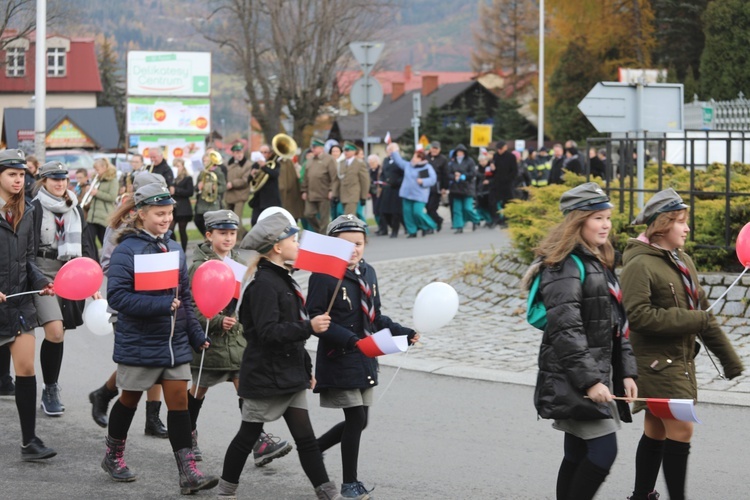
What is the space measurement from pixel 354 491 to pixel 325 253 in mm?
1214

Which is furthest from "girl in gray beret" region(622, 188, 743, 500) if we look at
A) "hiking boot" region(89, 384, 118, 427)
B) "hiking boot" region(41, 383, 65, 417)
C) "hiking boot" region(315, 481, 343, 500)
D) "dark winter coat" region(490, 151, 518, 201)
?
"dark winter coat" region(490, 151, 518, 201)

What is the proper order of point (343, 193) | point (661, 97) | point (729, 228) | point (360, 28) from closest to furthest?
point (729, 228)
point (661, 97)
point (343, 193)
point (360, 28)

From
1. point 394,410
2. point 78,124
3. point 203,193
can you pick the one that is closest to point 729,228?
point 394,410

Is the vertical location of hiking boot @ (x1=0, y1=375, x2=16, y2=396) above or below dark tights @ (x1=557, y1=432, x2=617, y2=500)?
below

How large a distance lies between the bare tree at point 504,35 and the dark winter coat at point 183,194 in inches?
3108

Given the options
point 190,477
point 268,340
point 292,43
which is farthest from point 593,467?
point 292,43

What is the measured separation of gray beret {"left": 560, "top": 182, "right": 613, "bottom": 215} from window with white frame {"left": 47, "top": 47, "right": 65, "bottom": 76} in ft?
294

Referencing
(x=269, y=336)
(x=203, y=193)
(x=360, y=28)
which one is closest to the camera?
(x=269, y=336)

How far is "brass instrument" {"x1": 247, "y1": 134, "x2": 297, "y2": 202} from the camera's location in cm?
2028

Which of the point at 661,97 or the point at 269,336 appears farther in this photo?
the point at 661,97

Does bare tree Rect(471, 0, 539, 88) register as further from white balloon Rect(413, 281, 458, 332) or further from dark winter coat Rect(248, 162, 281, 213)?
white balloon Rect(413, 281, 458, 332)

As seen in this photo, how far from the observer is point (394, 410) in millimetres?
8570

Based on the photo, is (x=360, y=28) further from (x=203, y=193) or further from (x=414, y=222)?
(x=203, y=193)

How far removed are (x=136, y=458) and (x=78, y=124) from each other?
220ft
